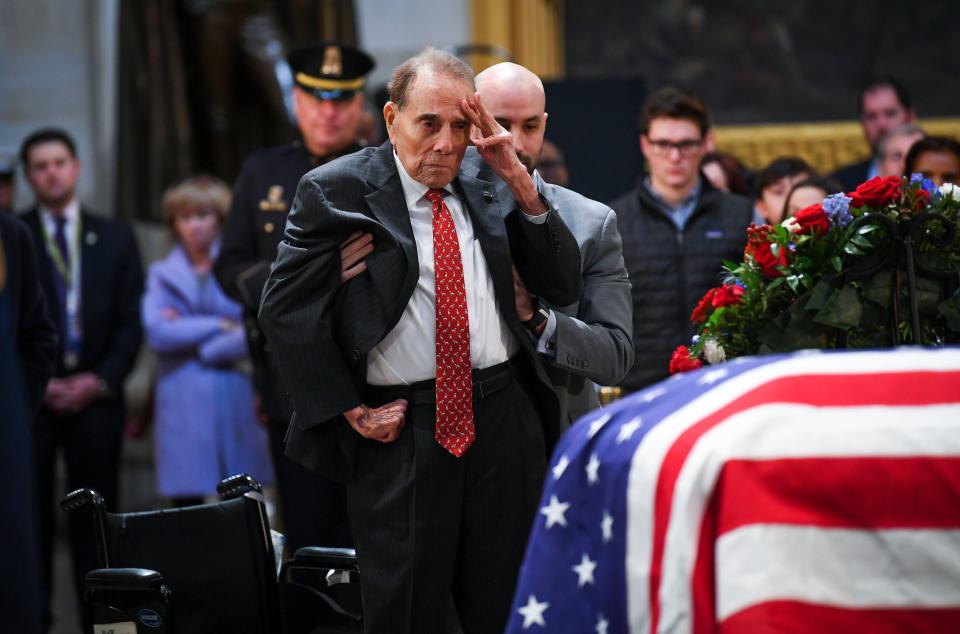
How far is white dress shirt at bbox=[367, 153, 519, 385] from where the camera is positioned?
3.11 metres

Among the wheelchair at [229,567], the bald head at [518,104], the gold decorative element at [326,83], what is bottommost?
the wheelchair at [229,567]

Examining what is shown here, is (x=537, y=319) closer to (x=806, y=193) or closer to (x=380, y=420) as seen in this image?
(x=380, y=420)

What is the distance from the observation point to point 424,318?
311 centimetres

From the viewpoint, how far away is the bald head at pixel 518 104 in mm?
3564

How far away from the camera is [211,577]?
3.74 meters

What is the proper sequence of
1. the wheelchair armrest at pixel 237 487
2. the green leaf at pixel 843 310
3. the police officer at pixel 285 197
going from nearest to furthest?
the green leaf at pixel 843 310
the wheelchair armrest at pixel 237 487
the police officer at pixel 285 197

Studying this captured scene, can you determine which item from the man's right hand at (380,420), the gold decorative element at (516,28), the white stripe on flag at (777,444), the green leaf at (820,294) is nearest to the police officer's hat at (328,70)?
the man's right hand at (380,420)

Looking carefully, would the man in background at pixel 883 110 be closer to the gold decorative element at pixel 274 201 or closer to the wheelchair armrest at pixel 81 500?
the gold decorative element at pixel 274 201

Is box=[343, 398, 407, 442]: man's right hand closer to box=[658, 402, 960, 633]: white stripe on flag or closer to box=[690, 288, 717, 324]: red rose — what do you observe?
box=[690, 288, 717, 324]: red rose

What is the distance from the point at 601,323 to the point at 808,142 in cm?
674

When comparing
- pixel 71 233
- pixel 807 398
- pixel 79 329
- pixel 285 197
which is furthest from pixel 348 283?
pixel 71 233

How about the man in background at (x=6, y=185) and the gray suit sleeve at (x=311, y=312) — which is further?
the man in background at (x=6, y=185)

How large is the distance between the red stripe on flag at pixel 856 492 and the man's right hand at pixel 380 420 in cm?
112

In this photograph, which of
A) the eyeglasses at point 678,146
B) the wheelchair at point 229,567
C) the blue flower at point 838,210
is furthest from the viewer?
the eyeglasses at point 678,146
